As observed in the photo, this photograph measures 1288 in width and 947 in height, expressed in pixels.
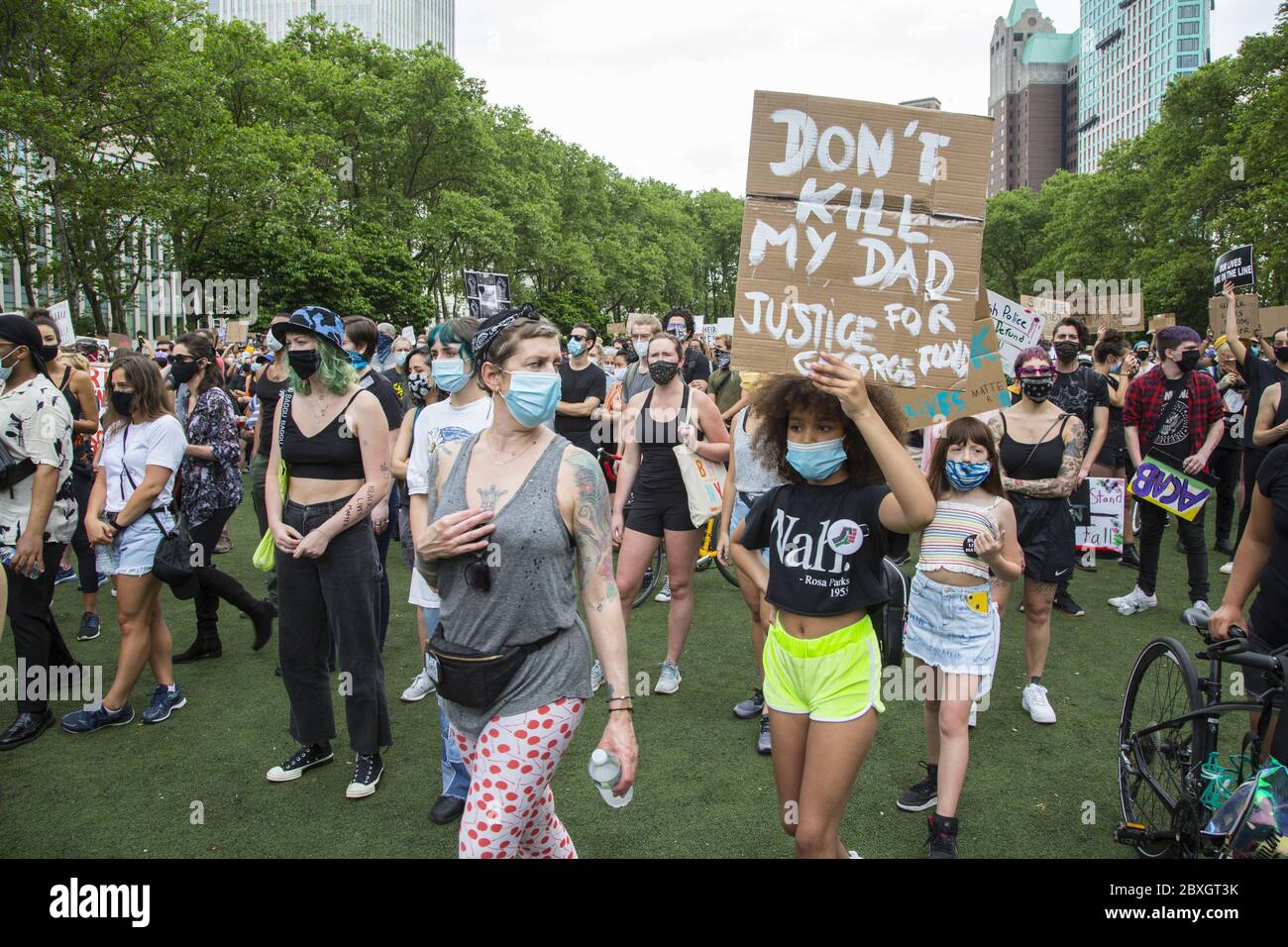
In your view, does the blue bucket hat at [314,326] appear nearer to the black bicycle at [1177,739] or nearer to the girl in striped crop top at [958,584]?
the girl in striped crop top at [958,584]

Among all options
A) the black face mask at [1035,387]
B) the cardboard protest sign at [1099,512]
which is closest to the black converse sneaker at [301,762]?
the black face mask at [1035,387]

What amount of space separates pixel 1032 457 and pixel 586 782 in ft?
10.4

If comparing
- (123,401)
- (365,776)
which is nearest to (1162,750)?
(365,776)

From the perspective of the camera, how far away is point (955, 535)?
3.95 meters

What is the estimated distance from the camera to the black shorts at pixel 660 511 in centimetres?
538

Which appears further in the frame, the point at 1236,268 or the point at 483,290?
the point at 483,290

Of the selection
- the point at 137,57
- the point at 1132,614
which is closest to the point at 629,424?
the point at 1132,614

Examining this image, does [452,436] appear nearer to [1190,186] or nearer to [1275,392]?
[1275,392]

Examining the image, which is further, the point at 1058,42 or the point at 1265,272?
the point at 1058,42

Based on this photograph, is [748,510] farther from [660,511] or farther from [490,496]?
[490,496]

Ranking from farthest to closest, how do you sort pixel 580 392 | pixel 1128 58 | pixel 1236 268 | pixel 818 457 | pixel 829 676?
pixel 1128 58 < pixel 580 392 < pixel 1236 268 < pixel 818 457 < pixel 829 676

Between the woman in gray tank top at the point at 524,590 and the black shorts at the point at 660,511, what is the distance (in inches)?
104

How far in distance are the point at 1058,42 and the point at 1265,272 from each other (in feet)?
505

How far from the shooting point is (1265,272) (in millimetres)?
29359
